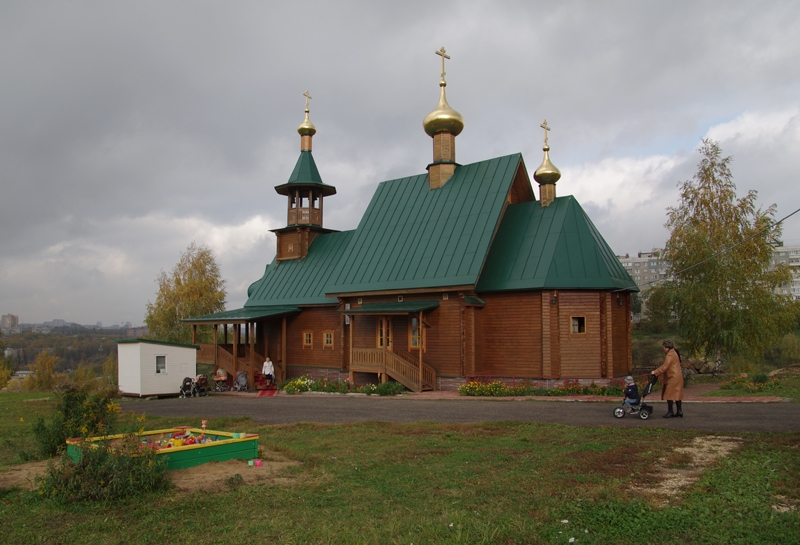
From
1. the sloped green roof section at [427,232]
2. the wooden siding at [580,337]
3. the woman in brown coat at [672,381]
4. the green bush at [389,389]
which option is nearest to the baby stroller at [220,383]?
the sloped green roof section at [427,232]

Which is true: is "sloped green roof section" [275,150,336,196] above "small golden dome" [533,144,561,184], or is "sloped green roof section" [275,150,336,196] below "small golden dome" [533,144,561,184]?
above

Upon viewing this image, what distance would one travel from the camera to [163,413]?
16.3 metres

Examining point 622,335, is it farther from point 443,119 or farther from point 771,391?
point 443,119

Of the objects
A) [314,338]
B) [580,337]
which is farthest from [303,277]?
[580,337]

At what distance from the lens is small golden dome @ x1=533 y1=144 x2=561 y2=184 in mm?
22594

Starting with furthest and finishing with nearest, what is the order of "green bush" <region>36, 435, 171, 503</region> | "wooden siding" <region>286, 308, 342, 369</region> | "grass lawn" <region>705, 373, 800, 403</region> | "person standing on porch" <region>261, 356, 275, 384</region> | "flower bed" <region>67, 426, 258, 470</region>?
"wooden siding" <region>286, 308, 342, 369</region> → "person standing on porch" <region>261, 356, 275, 384</region> → "grass lawn" <region>705, 373, 800, 403</region> → "flower bed" <region>67, 426, 258, 470</region> → "green bush" <region>36, 435, 171, 503</region>

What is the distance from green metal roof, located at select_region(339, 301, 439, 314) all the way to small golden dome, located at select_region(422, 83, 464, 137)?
309 inches

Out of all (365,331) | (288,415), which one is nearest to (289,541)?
(288,415)

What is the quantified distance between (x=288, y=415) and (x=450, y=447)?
6.38 meters

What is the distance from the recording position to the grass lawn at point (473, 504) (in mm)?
5449

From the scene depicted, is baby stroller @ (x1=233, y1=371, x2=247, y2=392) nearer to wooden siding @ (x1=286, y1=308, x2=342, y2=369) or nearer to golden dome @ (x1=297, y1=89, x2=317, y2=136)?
wooden siding @ (x1=286, y1=308, x2=342, y2=369)

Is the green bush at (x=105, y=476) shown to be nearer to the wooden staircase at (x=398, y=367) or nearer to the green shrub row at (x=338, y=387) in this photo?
the green shrub row at (x=338, y=387)

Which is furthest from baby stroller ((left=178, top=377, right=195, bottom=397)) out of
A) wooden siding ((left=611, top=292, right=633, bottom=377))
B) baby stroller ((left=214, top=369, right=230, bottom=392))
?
wooden siding ((left=611, top=292, right=633, bottom=377))

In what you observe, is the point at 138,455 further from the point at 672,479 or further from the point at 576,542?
the point at 672,479
